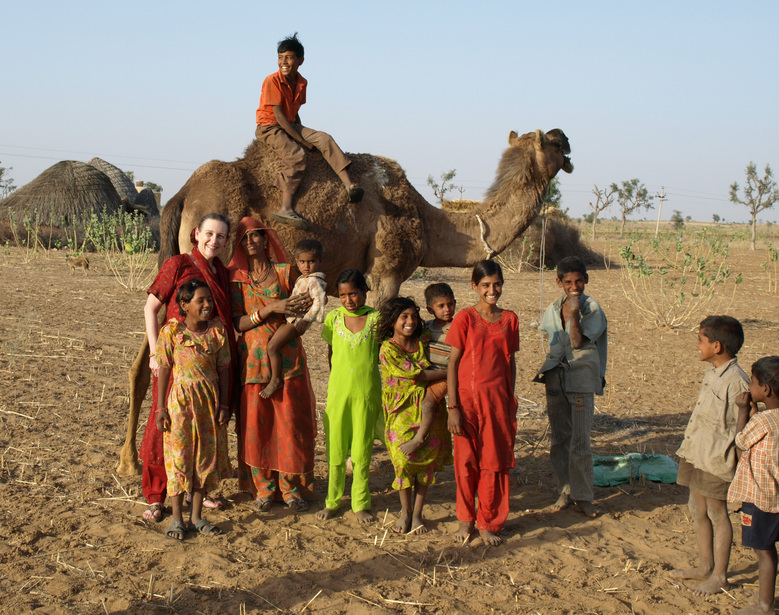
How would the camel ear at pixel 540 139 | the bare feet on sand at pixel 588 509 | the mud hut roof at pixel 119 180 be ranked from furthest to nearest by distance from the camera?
the mud hut roof at pixel 119 180 < the camel ear at pixel 540 139 < the bare feet on sand at pixel 588 509

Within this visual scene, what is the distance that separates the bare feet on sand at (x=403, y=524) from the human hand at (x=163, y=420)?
1405mm

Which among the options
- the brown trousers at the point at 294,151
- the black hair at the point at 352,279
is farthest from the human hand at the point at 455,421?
the brown trousers at the point at 294,151

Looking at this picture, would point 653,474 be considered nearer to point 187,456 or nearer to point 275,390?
point 275,390

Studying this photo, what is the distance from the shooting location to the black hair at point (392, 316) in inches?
163

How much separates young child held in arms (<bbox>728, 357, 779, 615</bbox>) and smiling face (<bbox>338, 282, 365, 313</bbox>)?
2.10 metres

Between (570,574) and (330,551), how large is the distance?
126 centimetres

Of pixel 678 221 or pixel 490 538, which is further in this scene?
pixel 678 221

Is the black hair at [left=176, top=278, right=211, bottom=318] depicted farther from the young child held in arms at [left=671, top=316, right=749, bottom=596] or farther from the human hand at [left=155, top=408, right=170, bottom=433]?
the young child held in arms at [left=671, top=316, right=749, bottom=596]

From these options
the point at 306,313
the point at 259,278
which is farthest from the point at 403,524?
the point at 259,278

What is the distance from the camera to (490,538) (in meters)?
4.06

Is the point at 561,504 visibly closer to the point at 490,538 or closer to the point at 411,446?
the point at 490,538

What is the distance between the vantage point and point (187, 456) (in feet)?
13.2

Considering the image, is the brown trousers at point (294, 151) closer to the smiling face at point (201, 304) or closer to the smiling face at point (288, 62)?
the smiling face at point (288, 62)

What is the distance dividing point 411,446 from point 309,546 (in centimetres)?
78
